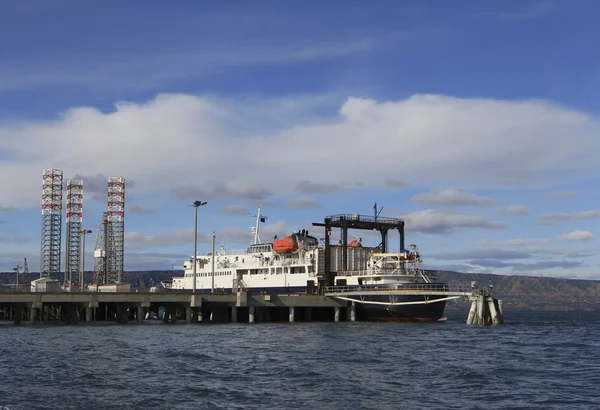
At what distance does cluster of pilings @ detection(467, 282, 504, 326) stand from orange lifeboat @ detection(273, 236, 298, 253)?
28668mm

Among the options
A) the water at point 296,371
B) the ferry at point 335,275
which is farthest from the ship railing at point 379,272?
the water at point 296,371

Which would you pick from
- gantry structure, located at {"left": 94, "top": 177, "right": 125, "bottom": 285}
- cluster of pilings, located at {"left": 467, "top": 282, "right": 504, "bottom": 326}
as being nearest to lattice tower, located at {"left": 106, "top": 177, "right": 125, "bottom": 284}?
gantry structure, located at {"left": 94, "top": 177, "right": 125, "bottom": 285}

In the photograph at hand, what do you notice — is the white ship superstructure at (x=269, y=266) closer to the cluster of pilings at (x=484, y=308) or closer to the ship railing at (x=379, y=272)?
the ship railing at (x=379, y=272)

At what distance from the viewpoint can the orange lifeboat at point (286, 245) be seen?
100562 millimetres

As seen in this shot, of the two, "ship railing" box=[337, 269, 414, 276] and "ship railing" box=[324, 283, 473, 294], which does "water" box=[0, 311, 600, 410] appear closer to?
"ship railing" box=[324, 283, 473, 294]

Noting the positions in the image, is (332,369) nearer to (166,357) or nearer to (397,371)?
(397,371)

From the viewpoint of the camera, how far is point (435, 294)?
82500 mm

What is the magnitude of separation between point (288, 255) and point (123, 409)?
72299mm

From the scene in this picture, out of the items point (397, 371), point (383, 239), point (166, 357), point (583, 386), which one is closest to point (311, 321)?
point (383, 239)

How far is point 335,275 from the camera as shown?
95.9 m

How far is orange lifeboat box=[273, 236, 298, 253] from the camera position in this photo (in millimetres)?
100562

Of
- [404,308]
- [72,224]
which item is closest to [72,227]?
[72,224]

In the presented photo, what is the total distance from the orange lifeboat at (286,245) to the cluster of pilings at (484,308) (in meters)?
28.7

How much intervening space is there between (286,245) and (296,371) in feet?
194
